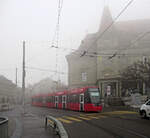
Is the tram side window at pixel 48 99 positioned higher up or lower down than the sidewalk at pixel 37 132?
higher up

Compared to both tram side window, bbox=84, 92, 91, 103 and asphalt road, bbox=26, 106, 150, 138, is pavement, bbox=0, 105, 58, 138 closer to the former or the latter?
asphalt road, bbox=26, 106, 150, 138

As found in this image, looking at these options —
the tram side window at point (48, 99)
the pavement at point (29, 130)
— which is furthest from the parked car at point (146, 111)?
the tram side window at point (48, 99)

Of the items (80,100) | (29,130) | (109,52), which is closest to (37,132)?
(29,130)

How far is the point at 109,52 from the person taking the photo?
5728 cm

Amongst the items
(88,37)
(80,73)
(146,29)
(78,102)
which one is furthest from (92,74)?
(78,102)

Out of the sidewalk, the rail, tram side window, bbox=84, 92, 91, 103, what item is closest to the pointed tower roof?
tram side window, bbox=84, 92, 91, 103

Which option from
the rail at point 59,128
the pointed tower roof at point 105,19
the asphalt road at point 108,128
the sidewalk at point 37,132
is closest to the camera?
the rail at point 59,128

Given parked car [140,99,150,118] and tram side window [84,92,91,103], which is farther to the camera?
tram side window [84,92,91,103]

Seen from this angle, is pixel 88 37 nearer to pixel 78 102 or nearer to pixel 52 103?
pixel 52 103

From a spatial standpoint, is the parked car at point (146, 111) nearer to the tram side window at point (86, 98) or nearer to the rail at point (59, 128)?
the tram side window at point (86, 98)

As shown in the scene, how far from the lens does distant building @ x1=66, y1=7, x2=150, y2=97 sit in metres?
55.0

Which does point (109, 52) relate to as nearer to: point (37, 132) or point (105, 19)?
point (105, 19)

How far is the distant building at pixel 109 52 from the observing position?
55.0 meters

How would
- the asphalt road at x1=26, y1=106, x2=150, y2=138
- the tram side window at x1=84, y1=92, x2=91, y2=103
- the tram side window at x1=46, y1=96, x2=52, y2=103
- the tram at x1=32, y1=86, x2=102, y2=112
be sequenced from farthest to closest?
1. the tram side window at x1=46, y1=96, x2=52, y2=103
2. the tram side window at x1=84, y1=92, x2=91, y2=103
3. the tram at x1=32, y1=86, x2=102, y2=112
4. the asphalt road at x1=26, y1=106, x2=150, y2=138
